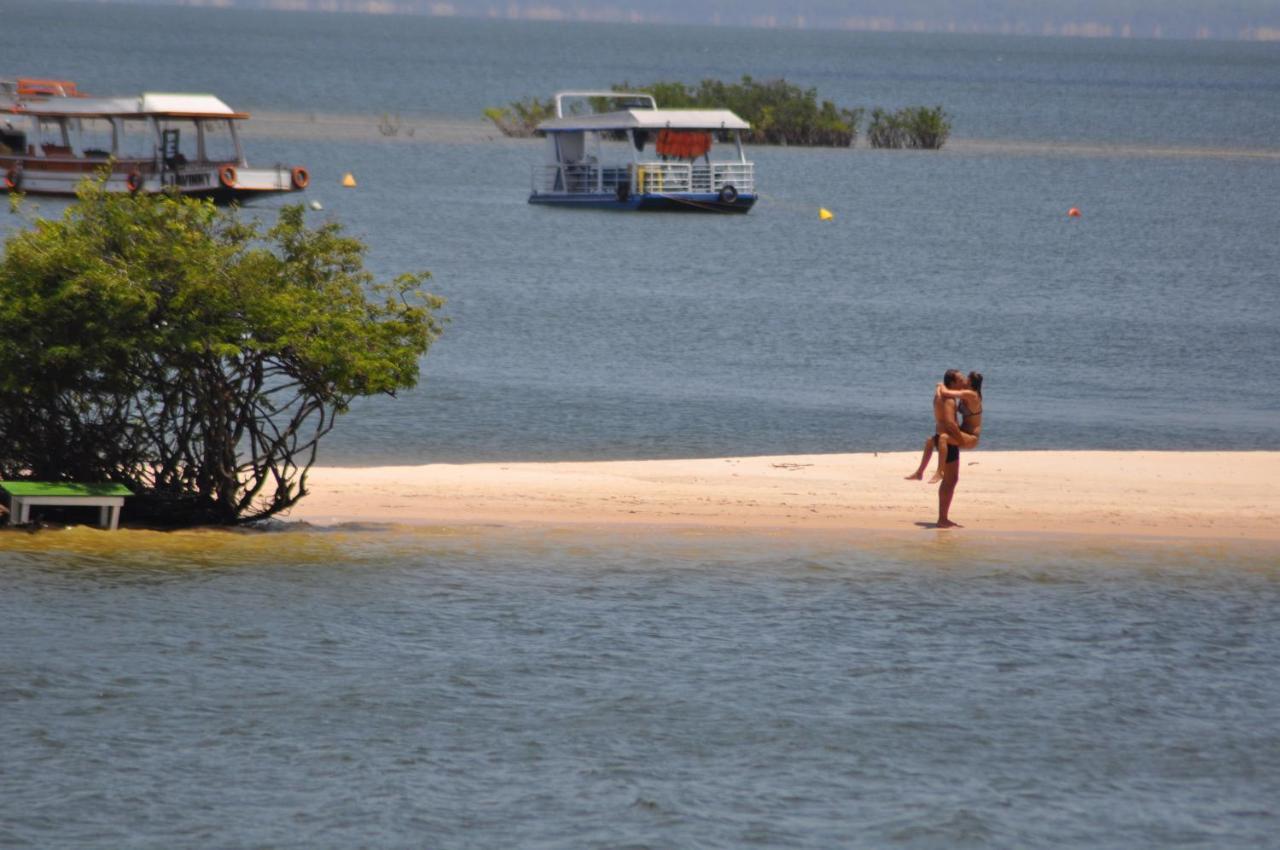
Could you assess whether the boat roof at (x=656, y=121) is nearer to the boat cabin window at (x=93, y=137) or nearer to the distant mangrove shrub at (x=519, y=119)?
the boat cabin window at (x=93, y=137)

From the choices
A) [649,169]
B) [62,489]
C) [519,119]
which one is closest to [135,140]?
[519,119]

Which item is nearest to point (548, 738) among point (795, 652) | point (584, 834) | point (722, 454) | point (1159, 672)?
point (584, 834)

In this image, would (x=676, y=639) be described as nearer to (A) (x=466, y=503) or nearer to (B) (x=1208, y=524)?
(A) (x=466, y=503)

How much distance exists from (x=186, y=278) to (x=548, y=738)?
5731 millimetres

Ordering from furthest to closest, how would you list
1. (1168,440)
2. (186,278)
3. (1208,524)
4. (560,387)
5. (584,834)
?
1. (560,387)
2. (1168,440)
3. (1208,524)
4. (186,278)
5. (584,834)

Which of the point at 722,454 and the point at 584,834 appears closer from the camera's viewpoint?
the point at 584,834

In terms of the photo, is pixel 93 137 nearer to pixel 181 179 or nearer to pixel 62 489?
pixel 181 179

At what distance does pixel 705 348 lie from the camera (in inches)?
1336

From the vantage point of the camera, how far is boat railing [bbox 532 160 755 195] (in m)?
64.8

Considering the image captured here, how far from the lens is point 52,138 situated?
64.1m

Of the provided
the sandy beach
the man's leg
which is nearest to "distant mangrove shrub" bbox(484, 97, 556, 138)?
the sandy beach

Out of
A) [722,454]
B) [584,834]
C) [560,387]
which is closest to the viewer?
[584,834]

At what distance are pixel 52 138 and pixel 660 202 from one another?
19.8m

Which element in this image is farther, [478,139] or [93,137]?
[478,139]
